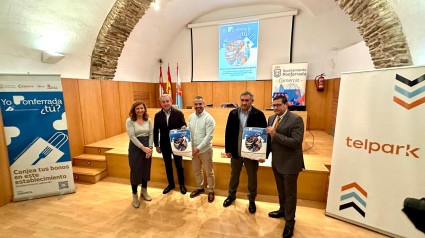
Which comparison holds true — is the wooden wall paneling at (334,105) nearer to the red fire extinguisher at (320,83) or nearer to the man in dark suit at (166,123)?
the red fire extinguisher at (320,83)

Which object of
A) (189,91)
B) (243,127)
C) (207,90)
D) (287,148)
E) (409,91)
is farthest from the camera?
(189,91)

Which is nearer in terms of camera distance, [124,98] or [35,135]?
[35,135]

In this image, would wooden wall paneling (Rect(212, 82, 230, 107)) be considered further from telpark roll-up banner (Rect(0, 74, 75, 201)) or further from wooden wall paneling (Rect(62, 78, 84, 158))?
telpark roll-up banner (Rect(0, 74, 75, 201))

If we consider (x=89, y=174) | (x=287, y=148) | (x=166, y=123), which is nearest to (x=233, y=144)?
(x=287, y=148)

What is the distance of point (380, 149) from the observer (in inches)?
81.4

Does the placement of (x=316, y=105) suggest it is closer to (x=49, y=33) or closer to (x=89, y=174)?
(x=89, y=174)

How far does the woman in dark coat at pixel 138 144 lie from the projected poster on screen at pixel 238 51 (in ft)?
14.7

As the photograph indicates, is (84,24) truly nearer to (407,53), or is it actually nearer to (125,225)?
(125,225)

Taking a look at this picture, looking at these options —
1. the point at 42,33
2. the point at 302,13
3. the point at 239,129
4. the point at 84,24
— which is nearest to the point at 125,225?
the point at 239,129

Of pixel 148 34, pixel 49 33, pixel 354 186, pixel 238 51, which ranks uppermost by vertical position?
pixel 148 34

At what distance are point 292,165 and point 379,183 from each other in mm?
1113

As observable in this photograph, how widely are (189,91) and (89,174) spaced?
451cm

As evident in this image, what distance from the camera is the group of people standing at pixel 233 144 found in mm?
1989

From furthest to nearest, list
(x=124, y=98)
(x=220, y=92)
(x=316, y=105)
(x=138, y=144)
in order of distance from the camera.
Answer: (x=220, y=92) < (x=316, y=105) < (x=124, y=98) < (x=138, y=144)
